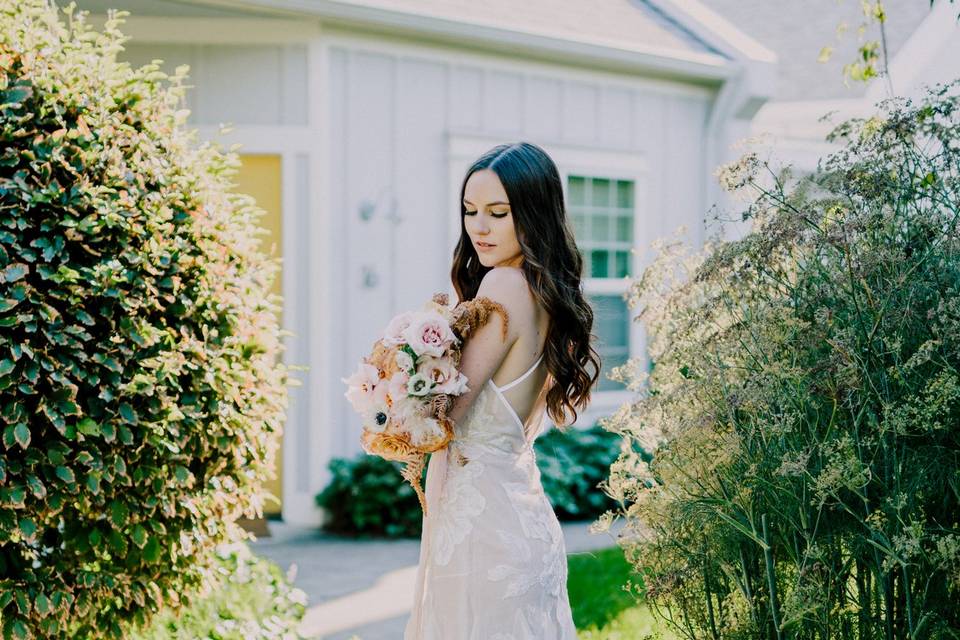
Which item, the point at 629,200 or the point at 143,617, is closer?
the point at 143,617

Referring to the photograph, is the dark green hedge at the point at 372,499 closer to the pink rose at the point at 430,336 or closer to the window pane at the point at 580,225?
the window pane at the point at 580,225

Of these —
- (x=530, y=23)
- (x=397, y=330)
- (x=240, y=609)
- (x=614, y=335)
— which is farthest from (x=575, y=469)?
(x=397, y=330)

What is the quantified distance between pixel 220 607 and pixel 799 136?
375 inches

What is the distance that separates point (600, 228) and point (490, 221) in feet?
22.9

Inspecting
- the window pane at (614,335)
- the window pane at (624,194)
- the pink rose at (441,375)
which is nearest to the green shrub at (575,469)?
the window pane at (614,335)

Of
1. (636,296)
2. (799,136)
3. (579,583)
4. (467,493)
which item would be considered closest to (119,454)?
(467,493)

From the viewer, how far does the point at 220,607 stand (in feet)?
15.1

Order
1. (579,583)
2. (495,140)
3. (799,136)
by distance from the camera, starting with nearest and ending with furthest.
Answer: (579,583), (495,140), (799,136)

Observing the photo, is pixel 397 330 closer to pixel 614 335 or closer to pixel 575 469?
pixel 575 469

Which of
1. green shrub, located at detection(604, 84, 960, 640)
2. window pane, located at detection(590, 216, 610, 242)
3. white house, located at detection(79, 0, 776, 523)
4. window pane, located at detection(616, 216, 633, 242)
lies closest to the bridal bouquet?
green shrub, located at detection(604, 84, 960, 640)

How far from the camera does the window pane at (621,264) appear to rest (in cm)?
994

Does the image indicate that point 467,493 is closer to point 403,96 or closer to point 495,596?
point 495,596

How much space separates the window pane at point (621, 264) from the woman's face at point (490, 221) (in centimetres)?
710

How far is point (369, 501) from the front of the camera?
7629mm
